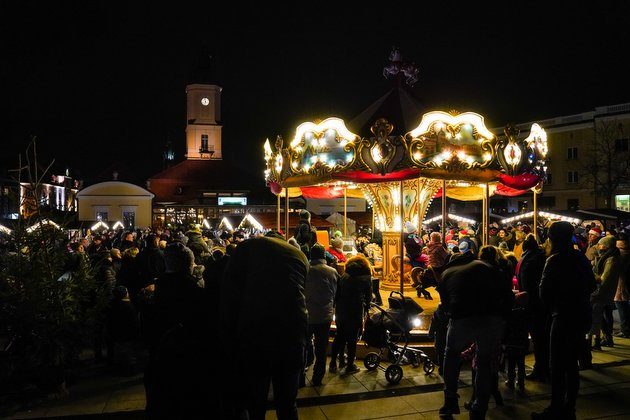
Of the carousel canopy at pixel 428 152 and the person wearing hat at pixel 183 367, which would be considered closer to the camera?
the person wearing hat at pixel 183 367

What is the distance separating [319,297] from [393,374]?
1417 mm

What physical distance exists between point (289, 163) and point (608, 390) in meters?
7.55

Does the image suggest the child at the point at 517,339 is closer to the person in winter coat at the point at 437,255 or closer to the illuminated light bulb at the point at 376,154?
the person in winter coat at the point at 437,255

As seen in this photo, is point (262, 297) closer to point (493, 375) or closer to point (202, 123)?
point (493, 375)

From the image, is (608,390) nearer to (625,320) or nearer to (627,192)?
(625,320)

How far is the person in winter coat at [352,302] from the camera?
6.85 metres

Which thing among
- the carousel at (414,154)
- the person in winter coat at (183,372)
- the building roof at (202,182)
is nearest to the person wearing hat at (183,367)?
the person in winter coat at (183,372)

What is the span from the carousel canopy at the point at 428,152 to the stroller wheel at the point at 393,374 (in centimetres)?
412

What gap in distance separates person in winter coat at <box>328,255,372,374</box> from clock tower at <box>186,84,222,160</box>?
158 ft

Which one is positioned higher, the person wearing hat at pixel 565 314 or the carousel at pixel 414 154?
the carousel at pixel 414 154

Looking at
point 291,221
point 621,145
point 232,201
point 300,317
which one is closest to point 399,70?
point 300,317

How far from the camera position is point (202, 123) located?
176 ft

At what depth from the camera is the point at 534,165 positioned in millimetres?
Result: 10625

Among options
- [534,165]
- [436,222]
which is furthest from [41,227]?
[436,222]
